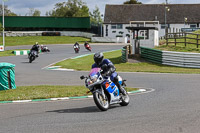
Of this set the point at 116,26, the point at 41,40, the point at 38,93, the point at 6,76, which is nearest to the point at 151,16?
the point at 116,26

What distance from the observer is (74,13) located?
121 meters

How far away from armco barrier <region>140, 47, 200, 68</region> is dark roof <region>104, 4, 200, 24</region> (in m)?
57.8

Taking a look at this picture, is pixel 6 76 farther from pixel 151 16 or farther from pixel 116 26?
pixel 151 16

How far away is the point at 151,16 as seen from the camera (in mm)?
89000

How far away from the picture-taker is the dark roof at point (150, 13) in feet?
291

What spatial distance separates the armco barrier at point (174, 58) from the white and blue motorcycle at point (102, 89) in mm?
18296

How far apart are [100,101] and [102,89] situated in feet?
1.09

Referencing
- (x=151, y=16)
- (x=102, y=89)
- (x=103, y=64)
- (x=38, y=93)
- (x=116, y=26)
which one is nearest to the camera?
(x=102, y=89)

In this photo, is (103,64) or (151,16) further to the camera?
(151,16)

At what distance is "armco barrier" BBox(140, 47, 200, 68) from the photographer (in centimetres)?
2870

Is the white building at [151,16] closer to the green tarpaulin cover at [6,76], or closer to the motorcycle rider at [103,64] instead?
the green tarpaulin cover at [6,76]

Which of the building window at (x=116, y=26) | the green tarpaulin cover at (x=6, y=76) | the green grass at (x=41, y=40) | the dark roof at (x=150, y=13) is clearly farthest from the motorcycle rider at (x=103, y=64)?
the building window at (x=116, y=26)

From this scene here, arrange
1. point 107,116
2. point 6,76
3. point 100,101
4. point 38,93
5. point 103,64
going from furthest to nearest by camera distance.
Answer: point 6,76 → point 38,93 → point 103,64 → point 100,101 → point 107,116

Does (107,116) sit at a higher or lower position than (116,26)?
lower
